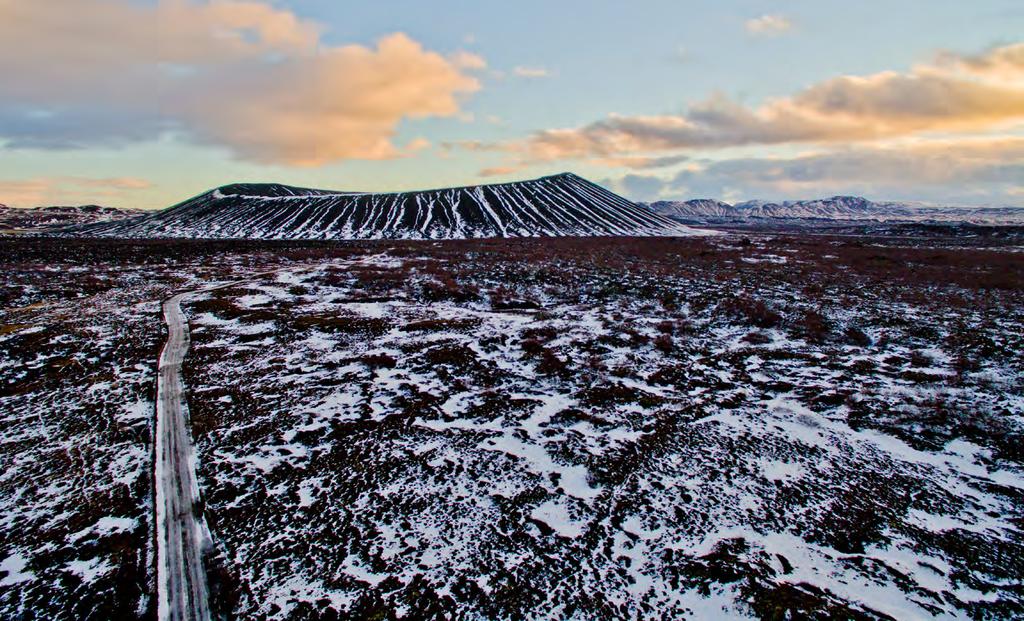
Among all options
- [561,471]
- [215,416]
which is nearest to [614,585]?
[561,471]

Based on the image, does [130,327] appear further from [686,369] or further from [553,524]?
[686,369]

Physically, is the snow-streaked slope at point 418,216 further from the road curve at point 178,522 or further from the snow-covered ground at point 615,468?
the road curve at point 178,522

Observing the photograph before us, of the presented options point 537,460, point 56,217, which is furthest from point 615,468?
point 56,217

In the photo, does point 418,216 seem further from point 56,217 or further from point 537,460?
point 56,217

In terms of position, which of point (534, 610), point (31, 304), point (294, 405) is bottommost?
point (534, 610)

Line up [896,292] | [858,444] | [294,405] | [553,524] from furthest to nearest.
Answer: [896,292] < [294,405] < [858,444] < [553,524]

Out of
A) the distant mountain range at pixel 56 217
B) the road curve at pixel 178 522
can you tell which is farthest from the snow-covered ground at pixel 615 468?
the distant mountain range at pixel 56 217
